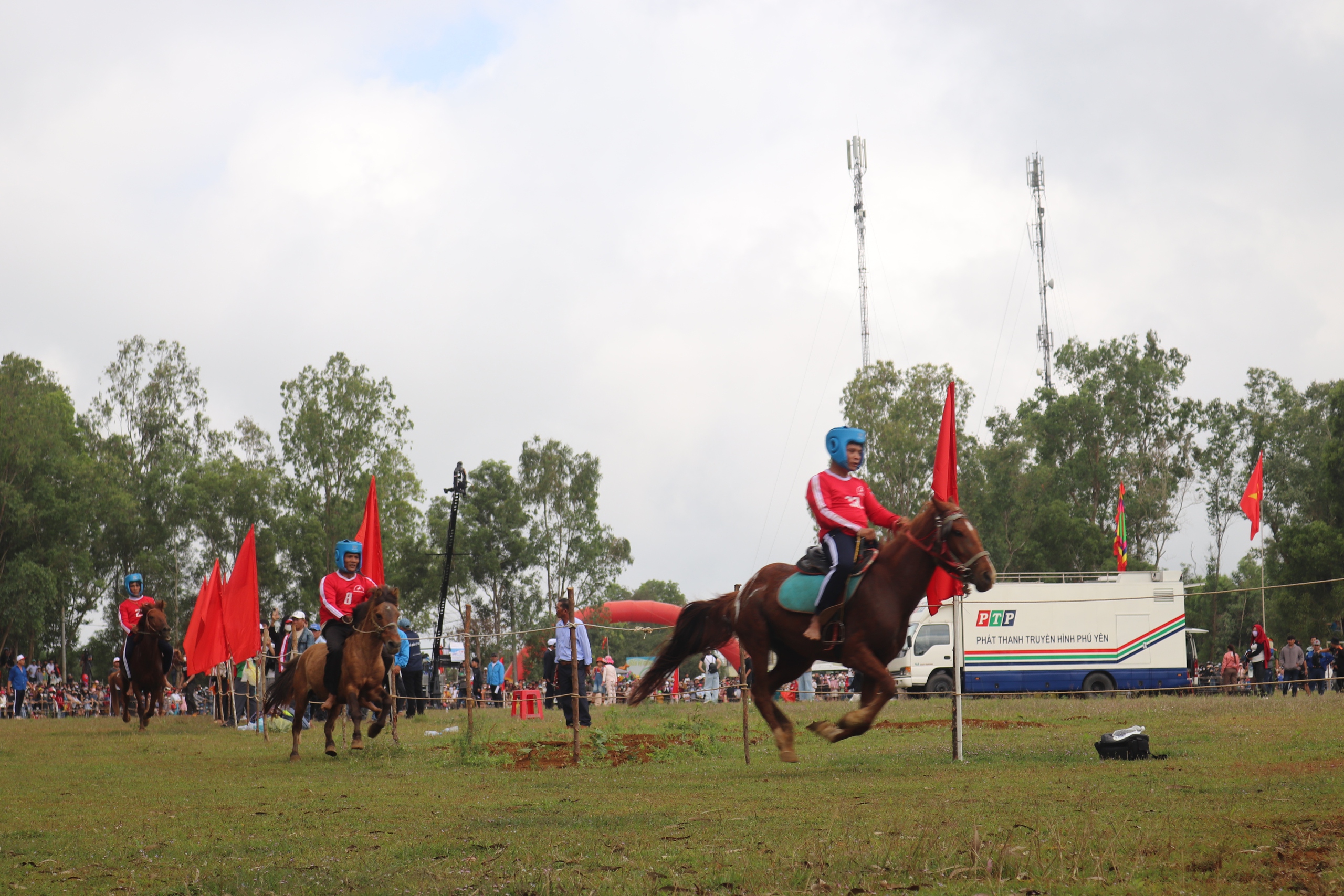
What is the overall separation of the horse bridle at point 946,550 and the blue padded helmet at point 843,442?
0.98 meters

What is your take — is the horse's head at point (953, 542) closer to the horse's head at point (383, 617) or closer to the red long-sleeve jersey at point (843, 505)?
the red long-sleeve jersey at point (843, 505)

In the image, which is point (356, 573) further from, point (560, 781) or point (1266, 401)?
point (1266, 401)

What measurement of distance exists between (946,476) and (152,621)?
15.3m

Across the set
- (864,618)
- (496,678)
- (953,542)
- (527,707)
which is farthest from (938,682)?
(953,542)

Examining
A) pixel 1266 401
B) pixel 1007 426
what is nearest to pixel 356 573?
pixel 1007 426

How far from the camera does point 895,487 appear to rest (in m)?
55.6

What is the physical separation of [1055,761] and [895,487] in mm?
41273

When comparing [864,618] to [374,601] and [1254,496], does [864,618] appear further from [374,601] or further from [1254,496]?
[1254,496]

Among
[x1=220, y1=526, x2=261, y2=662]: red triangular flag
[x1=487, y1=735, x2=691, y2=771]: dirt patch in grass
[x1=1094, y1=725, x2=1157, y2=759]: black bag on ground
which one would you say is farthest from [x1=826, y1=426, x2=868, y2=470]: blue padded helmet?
[x1=220, y1=526, x2=261, y2=662]: red triangular flag

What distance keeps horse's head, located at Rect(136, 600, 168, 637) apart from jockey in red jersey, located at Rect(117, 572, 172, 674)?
3.2 inches

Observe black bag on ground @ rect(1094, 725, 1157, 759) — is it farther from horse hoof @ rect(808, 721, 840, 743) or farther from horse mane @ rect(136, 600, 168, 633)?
horse mane @ rect(136, 600, 168, 633)

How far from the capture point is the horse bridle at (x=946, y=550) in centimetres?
948

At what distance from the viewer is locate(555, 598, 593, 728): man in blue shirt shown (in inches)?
762

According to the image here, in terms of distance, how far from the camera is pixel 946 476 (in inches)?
538
